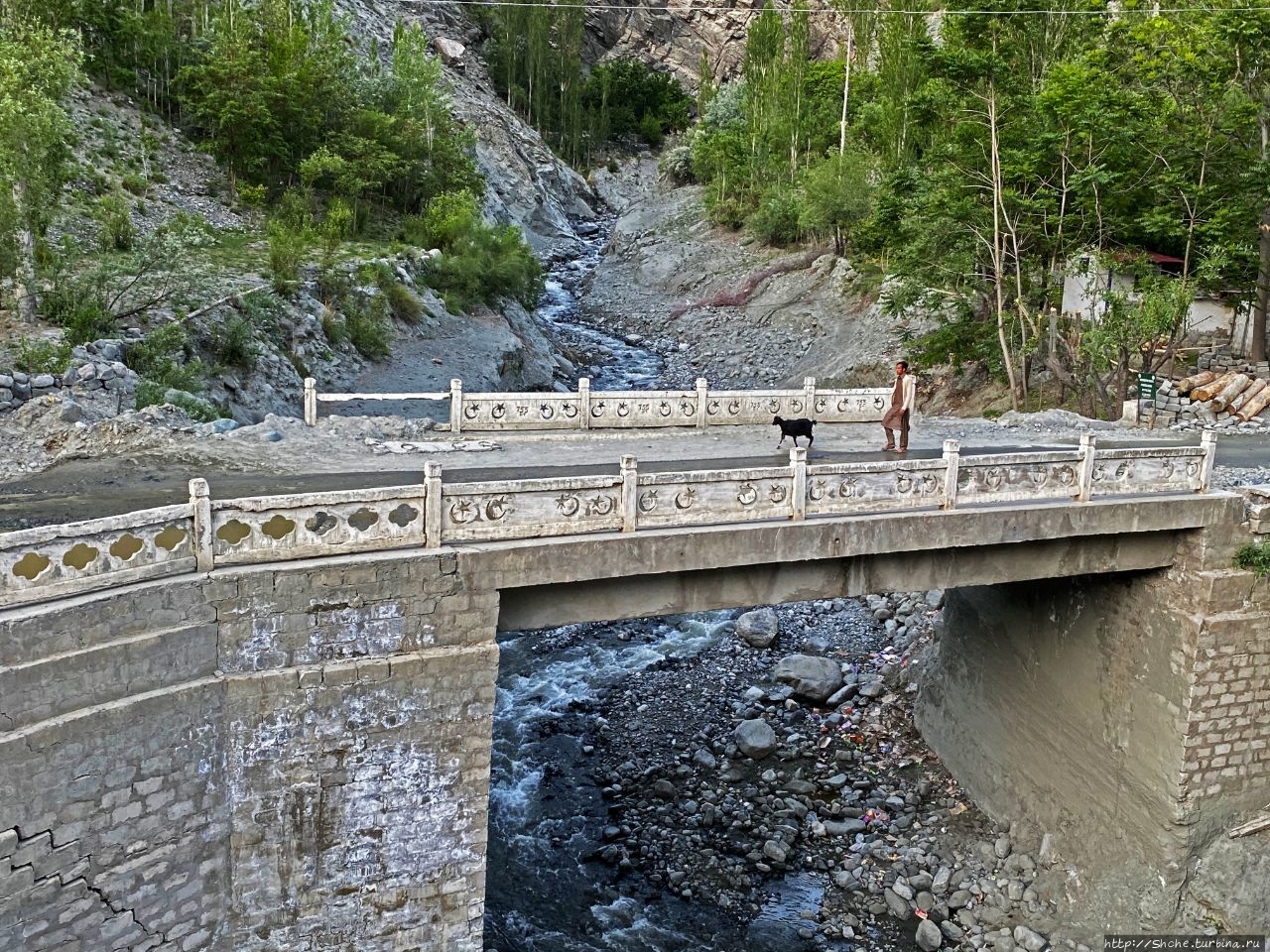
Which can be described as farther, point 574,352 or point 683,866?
point 574,352

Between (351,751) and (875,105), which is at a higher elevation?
(875,105)

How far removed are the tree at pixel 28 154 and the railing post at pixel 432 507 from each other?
1563 cm

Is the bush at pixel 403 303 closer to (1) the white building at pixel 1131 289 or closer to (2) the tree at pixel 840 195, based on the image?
(2) the tree at pixel 840 195

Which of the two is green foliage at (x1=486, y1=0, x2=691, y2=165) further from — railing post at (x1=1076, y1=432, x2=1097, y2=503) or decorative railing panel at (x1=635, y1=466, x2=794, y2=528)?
decorative railing panel at (x1=635, y1=466, x2=794, y2=528)

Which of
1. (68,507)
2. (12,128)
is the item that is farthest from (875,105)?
(68,507)

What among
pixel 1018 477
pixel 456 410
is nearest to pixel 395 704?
pixel 456 410

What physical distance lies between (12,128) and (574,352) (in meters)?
24.4

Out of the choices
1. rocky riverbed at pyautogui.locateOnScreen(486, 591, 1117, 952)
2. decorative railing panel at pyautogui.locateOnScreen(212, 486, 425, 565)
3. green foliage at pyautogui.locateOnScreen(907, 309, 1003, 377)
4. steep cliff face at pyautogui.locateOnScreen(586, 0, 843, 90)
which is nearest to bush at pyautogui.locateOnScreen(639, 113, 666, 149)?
steep cliff face at pyautogui.locateOnScreen(586, 0, 843, 90)

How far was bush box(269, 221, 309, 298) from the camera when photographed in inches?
1138

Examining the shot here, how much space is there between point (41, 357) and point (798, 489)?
593 inches

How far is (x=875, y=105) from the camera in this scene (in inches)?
Result: 2045

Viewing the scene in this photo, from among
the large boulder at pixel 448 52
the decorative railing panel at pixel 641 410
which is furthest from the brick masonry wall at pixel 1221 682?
the large boulder at pixel 448 52

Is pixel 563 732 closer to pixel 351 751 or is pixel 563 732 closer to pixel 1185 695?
pixel 351 751

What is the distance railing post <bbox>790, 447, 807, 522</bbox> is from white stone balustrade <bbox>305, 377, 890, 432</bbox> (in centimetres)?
545
